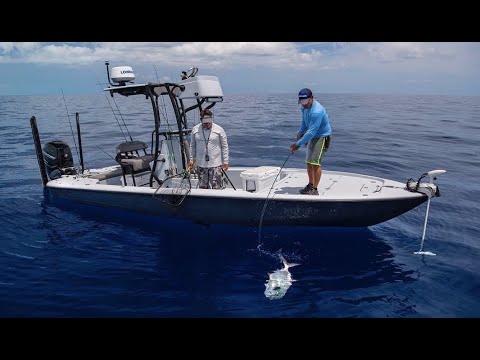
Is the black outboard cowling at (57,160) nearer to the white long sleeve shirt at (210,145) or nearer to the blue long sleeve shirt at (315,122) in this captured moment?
the white long sleeve shirt at (210,145)

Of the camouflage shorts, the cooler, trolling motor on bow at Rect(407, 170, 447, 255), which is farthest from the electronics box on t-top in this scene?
trolling motor on bow at Rect(407, 170, 447, 255)

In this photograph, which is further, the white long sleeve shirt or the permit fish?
the white long sleeve shirt

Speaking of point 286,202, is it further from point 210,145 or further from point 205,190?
point 210,145

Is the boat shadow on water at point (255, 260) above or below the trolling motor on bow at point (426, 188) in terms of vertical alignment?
below

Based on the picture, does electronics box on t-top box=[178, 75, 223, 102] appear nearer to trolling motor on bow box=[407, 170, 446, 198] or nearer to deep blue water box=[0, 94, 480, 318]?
deep blue water box=[0, 94, 480, 318]

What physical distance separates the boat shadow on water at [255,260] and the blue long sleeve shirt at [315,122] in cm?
192

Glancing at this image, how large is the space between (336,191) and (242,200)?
1.93 metres

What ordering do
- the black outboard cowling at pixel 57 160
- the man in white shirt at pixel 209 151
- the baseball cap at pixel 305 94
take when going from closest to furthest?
the baseball cap at pixel 305 94
the man in white shirt at pixel 209 151
the black outboard cowling at pixel 57 160

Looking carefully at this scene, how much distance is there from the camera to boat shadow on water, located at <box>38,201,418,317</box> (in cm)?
525

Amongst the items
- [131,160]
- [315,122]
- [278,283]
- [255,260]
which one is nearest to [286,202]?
[255,260]

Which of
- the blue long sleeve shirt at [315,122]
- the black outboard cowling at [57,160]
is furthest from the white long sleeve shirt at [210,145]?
the black outboard cowling at [57,160]

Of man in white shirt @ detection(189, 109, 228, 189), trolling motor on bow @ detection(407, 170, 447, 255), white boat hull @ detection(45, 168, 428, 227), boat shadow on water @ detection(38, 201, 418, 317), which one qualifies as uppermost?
man in white shirt @ detection(189, 109, 228, 189)

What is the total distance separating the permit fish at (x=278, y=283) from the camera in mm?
5270
